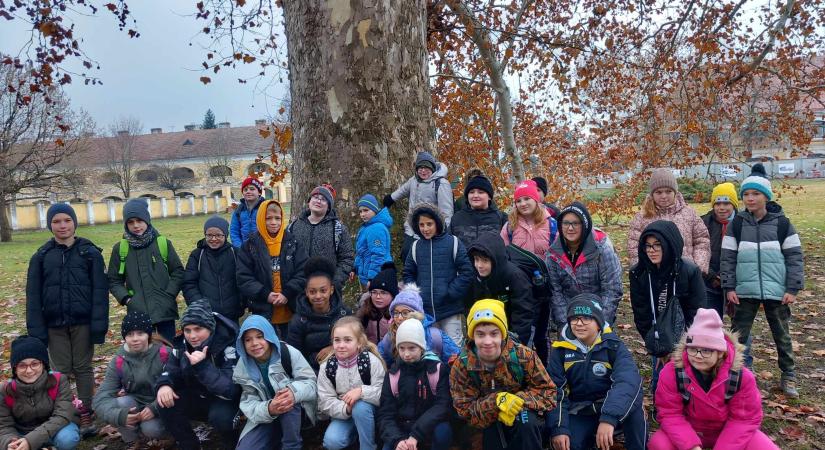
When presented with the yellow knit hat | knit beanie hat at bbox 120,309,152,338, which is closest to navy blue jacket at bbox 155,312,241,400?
knit beanie hat at bbox 120,309,152,338

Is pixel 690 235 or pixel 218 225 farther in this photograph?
pixel 218 225

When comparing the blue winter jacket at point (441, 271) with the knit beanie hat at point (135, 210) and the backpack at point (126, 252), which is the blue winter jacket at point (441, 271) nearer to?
the backpack at point (126, 252)

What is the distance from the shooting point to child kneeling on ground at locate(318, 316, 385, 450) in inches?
144

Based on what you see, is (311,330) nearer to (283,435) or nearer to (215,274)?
(283,435)

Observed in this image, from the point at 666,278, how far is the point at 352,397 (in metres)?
2.40

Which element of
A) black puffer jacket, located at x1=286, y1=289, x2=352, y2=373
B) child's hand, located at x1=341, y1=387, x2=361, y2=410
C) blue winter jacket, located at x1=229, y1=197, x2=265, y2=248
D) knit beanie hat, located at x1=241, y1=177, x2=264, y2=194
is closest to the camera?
child's hand, located at x1=341, y1=387, x2=361, y2=410

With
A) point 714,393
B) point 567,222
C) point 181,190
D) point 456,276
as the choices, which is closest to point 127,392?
point 456,276

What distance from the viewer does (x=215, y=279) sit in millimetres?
4727

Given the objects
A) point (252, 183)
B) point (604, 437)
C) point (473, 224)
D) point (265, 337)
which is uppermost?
point (252, 183)

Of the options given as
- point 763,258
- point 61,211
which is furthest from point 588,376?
point 61,211

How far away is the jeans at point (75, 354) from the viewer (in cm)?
447

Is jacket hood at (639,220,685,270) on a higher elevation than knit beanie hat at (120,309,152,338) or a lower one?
higher

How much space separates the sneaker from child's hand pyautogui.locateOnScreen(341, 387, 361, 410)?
11.6 ft

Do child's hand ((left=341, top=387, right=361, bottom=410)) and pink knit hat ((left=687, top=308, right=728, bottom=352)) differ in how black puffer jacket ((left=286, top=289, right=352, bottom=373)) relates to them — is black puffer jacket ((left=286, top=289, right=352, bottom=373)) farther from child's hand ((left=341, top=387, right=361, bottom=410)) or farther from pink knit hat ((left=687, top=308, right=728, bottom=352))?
pink knit hat ((left=687, top=308, right=728, bottom=352))
